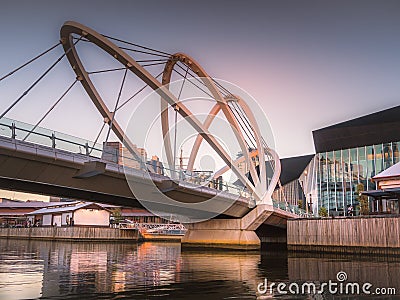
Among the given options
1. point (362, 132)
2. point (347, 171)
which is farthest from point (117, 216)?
point (362, 132)

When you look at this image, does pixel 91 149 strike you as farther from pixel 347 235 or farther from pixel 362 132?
pixel 362 132

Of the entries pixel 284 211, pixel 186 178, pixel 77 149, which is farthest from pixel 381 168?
pixel 77 149

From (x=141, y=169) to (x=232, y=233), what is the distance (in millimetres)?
19532

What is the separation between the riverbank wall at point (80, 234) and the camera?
6644cm

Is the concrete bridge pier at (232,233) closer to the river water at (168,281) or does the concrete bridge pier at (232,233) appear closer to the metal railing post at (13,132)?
the river water at (168,281)

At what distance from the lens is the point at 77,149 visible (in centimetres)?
2734

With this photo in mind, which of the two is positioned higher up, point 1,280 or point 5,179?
point 5,179

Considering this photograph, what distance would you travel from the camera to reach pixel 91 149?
2858 centimetres

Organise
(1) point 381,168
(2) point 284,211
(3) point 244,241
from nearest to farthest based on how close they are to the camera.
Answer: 1. (3) point 244,241
2. (2) point 284,211
3. (1) point 381,168

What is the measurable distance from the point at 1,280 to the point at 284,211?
39.3 m

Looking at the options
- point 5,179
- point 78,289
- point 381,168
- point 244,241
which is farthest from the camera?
point 381,168

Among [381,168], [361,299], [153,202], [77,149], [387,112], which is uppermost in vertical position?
[387,112]

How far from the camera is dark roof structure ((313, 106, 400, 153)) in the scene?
205 feet

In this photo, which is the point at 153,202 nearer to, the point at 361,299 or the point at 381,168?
the point at 361,299
